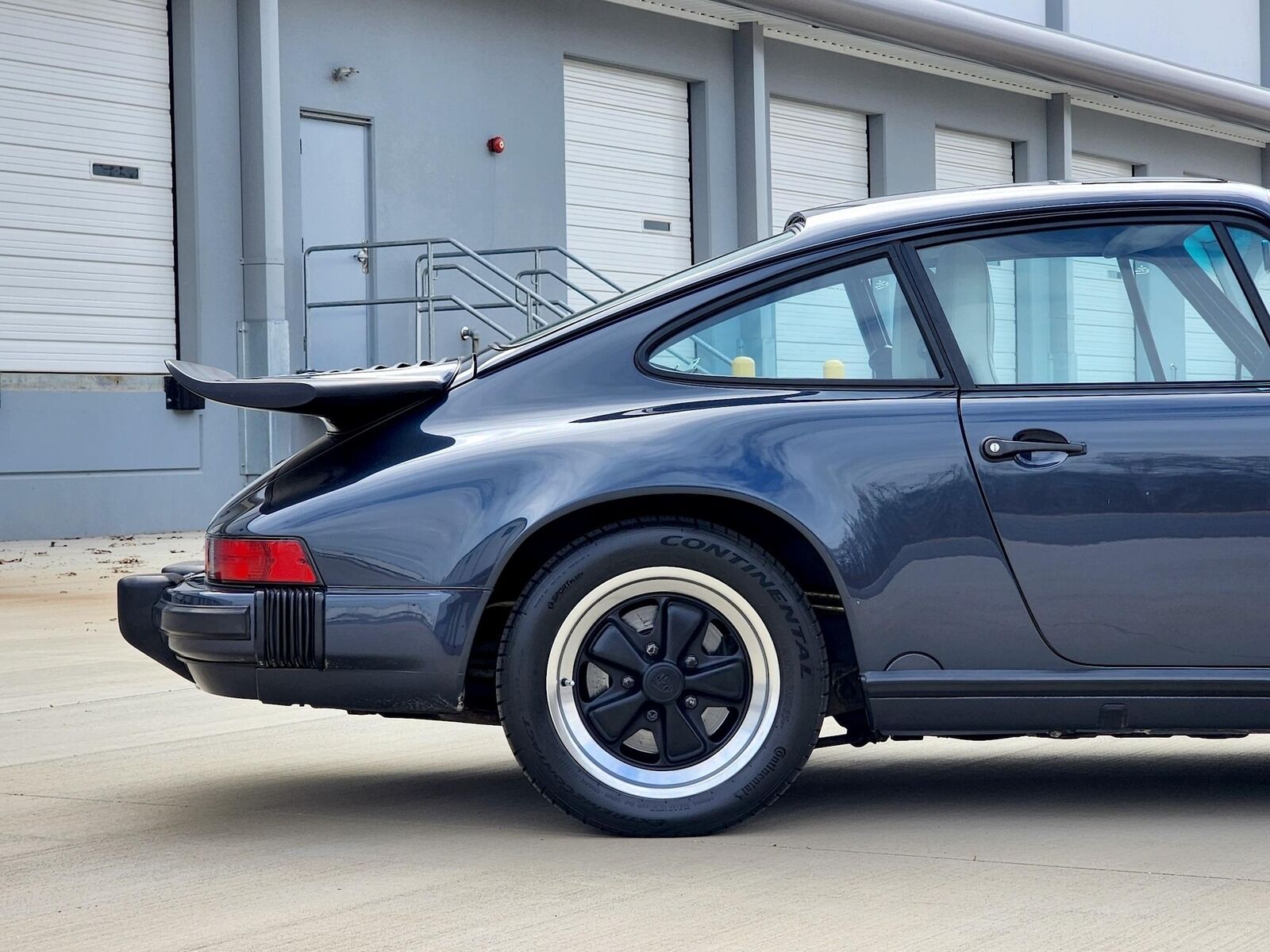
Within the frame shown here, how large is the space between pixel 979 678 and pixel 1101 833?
1.54 feet

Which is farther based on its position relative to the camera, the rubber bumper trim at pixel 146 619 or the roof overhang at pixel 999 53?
the roof overhang at pixel 999 53

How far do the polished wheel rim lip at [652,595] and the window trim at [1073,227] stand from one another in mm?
752

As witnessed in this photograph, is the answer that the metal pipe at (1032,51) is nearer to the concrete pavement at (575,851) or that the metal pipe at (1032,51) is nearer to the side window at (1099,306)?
the concrete pavement at (575,851)

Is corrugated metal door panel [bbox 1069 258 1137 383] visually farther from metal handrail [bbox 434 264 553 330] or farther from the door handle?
metal handrail [bbox 434 264 553 330]

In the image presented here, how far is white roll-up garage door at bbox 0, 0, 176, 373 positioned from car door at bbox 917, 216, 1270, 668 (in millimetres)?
13127

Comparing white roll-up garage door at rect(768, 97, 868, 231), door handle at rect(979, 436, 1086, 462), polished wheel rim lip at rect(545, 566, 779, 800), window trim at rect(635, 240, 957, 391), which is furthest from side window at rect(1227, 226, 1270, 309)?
white roll-up garage door at rect(768, 97, 868, 231)

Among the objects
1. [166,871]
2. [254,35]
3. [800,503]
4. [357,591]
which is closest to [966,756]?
[800,503]

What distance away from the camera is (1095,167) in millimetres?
28641

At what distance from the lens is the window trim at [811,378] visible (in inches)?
168

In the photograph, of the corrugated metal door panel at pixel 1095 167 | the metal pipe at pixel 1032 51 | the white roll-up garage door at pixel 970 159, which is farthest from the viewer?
the corrugated metal door panel at pixel 1095 167

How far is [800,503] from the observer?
4.12 m

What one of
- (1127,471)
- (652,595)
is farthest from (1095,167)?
(652,595)

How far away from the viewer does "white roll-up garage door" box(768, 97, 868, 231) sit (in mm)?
23281

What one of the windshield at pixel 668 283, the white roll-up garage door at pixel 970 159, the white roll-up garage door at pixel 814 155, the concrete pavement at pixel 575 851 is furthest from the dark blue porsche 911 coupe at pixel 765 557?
the white roll-up garage door at pixel 970 159
